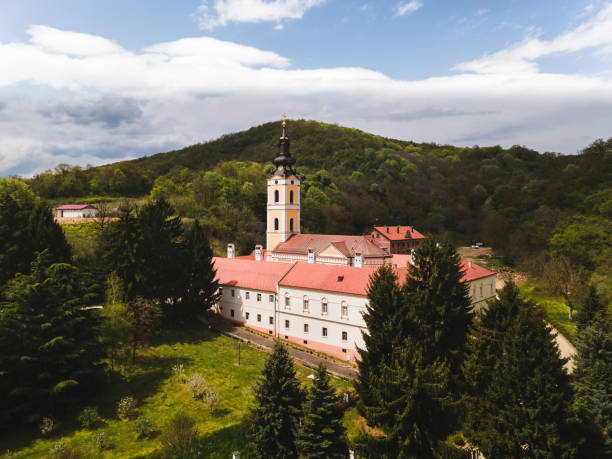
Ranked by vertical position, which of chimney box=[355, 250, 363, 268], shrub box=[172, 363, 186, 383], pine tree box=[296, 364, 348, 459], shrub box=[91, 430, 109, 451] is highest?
chimney box=[355, 250, 363, 268]

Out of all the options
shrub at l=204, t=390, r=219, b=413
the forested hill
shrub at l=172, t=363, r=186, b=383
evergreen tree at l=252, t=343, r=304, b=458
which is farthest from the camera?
the forested hill

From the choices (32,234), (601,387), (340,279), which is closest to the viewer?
(601,387)

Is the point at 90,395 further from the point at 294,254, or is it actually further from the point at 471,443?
the point at 294,254

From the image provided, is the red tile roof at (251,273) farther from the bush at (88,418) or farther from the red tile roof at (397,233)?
the red tile roof at (397,233)

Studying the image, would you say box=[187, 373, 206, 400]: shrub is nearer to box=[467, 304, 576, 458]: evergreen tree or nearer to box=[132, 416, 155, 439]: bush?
box=[132, 416, 155, 439]: bush

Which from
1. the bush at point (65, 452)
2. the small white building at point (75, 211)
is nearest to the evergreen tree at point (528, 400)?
the bush at point (65, 452)

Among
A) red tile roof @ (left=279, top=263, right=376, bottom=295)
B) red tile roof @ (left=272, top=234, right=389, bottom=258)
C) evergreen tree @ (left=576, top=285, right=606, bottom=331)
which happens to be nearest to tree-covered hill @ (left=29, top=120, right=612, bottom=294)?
red tile roof @ (left=272, top=234, right=389, bottom=258)

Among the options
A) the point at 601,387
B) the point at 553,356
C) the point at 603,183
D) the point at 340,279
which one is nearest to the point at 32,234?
the point at 340,279
